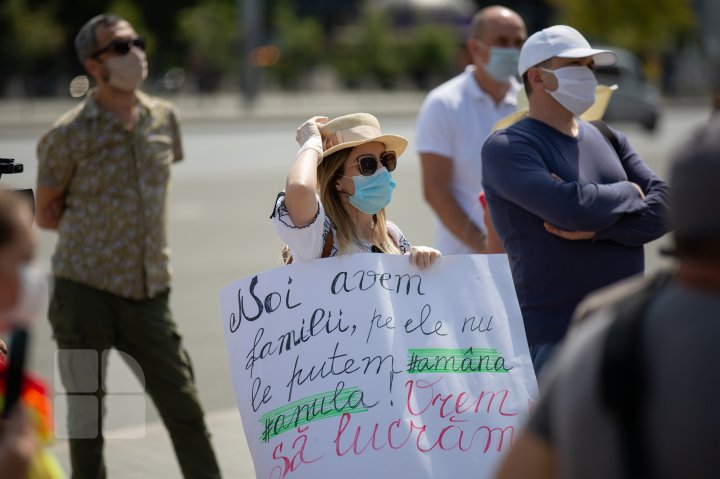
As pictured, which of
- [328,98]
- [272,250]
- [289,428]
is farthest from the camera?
[328,98]

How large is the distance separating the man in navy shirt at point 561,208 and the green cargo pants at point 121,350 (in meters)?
1.52

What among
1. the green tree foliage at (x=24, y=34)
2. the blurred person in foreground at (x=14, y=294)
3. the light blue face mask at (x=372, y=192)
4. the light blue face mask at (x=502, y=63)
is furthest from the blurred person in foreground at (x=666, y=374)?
the green tree foliage at (x=24, y=34)

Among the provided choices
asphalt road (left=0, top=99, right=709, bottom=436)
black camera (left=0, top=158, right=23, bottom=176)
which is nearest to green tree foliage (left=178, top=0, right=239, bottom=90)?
asphalt road (left=0, top=99, right=709, bottom=436)

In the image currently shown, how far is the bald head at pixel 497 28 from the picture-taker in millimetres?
6012

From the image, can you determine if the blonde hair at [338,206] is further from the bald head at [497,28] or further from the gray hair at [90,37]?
the bald head at [497,28]

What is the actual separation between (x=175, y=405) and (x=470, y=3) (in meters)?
65.9

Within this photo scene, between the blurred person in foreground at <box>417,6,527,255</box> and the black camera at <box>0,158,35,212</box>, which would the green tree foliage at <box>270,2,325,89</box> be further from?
the black camera at <box>0,158,35,212</box>

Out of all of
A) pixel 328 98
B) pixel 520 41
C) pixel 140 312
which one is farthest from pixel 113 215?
pixel 328 98

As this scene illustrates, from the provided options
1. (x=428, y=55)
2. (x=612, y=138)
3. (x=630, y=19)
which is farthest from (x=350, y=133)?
(x=630, y=19)

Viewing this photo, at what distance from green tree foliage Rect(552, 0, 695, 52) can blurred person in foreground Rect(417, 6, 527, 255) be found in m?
41.9

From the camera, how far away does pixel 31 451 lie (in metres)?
2.09

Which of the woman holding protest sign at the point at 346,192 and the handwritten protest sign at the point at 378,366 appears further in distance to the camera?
the woman holding protest sign at the point at 346,192

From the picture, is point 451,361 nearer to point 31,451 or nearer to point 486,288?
point 486,288

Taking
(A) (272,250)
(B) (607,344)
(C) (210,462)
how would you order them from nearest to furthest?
(B) (607,344) < (C) (210,462) < (A) (272,250)
